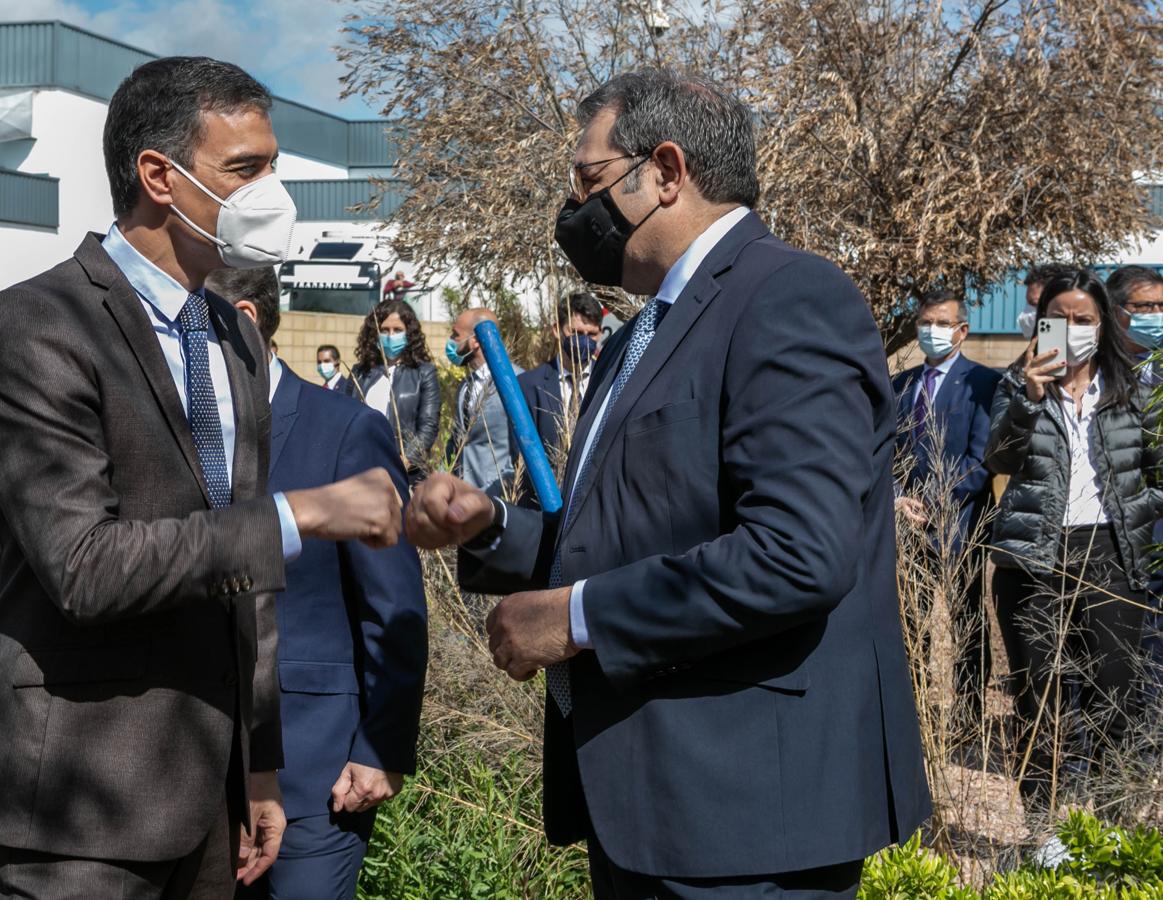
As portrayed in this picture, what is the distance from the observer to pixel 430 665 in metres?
5.11

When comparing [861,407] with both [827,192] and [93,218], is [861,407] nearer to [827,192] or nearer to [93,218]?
[827,192]

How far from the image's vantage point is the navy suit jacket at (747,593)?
2092mm

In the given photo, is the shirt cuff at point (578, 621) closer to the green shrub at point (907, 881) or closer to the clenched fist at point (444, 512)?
the clenched fist at point (444, 512)

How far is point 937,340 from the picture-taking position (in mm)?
6504

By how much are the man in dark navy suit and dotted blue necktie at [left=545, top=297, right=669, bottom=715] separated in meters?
0.02

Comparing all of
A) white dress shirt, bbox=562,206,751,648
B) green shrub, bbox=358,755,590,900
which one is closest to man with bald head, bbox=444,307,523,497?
green shrub, bbox=358,755,590,900

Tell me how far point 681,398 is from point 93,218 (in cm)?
2600

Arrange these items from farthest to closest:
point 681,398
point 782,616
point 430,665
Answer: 1. point 430,665
2. point 681,398
3. point 782,616

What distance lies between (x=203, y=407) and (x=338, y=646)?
0.91 metres

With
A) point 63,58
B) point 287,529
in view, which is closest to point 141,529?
point 287,529

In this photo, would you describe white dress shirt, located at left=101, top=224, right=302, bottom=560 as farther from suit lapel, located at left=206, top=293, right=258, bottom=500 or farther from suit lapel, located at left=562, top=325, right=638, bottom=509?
suit lapel, located at left=562, top=325, right=638, bottom=509

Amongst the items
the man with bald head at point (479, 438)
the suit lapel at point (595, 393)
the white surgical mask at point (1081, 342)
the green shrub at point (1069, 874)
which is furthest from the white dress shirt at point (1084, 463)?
the suit lapel at point (595, 393)

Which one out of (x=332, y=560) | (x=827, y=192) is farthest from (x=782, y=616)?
(x=827, y=192)

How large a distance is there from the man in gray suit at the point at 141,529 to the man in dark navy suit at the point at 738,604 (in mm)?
408
